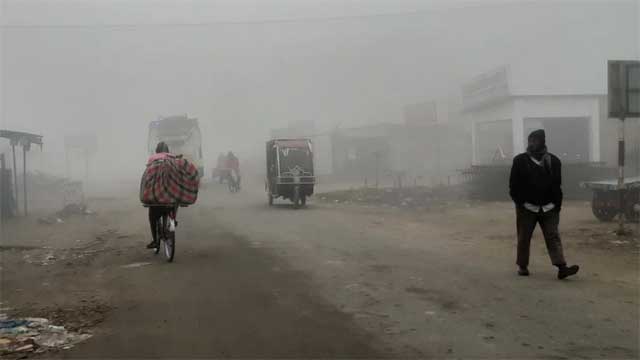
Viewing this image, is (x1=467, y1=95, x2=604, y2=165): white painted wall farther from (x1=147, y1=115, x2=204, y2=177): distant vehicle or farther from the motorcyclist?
(x1=147, y1=115, x2=204, y2=177): distant vehicle

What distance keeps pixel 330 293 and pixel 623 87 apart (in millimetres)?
7722

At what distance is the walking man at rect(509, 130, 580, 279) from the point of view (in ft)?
25.7

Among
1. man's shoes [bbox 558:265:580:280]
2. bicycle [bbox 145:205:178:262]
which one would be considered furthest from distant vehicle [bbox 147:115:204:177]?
man's shoes [bbox 558:265:580:280]

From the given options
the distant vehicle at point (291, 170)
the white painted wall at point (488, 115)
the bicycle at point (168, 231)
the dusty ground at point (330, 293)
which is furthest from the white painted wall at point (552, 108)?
the bicycle at point (168, 231)

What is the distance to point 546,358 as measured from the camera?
4887mm

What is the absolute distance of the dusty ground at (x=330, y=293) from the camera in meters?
5.29

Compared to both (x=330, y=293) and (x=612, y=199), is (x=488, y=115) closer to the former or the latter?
(x=612, y=199)

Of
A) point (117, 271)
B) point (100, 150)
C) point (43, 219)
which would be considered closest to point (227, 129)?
point (100, 150)

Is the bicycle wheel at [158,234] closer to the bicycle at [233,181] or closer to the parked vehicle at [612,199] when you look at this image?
the parked vehicle at [612,199]

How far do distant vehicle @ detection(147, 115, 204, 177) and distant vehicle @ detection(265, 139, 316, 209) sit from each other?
46.2ft

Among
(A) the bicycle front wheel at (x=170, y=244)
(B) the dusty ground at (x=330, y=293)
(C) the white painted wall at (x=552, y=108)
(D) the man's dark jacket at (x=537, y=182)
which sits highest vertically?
(C) the white painted wall at (x=552, y=108)

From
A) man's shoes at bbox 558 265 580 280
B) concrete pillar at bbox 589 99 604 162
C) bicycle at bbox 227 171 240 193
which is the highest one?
concrete pillar at bbox 589 99 604 162

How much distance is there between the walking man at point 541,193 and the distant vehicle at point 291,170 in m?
11.9

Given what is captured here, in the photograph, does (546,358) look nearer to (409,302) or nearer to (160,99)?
(409,302)
